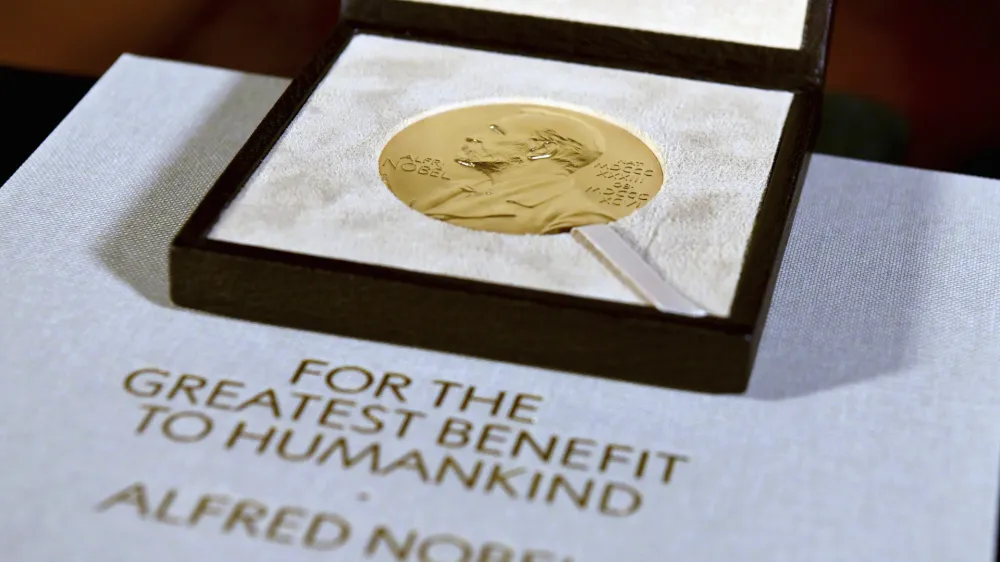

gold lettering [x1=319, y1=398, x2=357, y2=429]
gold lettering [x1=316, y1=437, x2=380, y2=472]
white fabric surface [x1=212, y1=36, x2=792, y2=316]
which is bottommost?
gold lettering [x1=316, y1=437, x2=380, y2=472]

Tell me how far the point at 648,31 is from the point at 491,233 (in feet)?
0.82

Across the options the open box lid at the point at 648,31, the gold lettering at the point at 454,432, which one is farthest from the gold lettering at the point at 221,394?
the open box lid at the point at 648,31

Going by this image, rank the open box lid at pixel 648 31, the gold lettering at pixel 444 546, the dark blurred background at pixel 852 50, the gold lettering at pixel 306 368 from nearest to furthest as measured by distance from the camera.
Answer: the gold lettering at pixel 444 546 → the gold lettering at pixel 306 368 → the open box lid at pixel 648 31 → the dark blurred background at pixel 852 50

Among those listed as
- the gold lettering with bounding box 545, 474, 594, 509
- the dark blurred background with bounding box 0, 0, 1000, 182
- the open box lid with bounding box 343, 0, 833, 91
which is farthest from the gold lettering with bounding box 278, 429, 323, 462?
the dark blurred background with bounding box 0, 0, 1000, 182

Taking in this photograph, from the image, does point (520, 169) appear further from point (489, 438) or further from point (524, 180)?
point (489, 438)

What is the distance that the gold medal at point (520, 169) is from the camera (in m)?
0.77

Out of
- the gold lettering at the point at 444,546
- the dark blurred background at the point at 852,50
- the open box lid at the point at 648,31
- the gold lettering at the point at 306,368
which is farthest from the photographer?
the dark blurred background at the point at 852,50

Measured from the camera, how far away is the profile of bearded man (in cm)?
76

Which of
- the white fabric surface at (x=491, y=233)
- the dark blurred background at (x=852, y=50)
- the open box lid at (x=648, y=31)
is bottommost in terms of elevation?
the dark blurred background at (x=852, y=50)

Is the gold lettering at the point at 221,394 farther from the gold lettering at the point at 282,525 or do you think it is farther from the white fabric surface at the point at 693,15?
the white fabric surface at the point at 693,15

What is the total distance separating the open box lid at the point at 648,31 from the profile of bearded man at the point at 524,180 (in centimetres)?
8

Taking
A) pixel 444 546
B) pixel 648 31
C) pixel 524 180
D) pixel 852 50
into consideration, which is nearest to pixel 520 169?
pixel 524 180

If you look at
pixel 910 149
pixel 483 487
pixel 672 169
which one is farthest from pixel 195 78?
pixel 910 149

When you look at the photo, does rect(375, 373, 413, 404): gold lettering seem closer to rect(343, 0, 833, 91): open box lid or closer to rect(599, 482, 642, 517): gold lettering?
rect(599, 482, 642, 517): gold lettering
